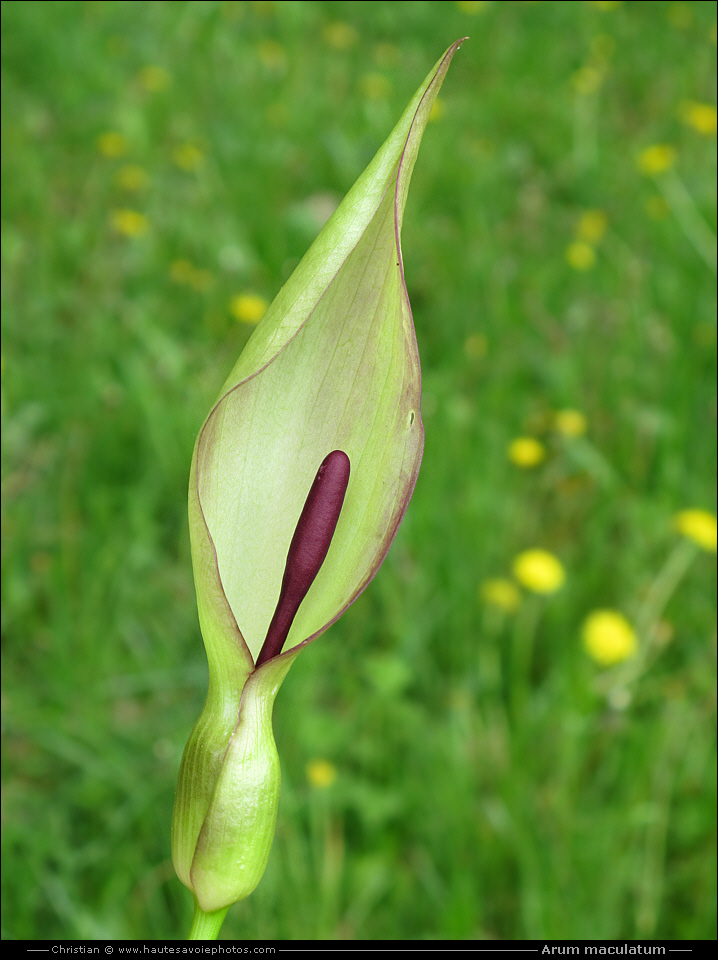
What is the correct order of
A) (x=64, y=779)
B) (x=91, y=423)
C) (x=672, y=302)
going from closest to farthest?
(x=64, y=779) → (x=91, y=423) → (x=672, y=302)

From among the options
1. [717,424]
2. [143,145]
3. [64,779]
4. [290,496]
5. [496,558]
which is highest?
[290,496]

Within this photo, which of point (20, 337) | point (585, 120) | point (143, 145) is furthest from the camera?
point (585, 120)

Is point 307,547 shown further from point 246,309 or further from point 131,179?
point 131,179

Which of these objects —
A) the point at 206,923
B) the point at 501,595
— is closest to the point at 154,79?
the point at 501,595

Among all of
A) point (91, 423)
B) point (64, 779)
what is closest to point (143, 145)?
point (91, 423)

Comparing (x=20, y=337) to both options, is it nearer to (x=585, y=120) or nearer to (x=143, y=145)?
(x=143, y=145)

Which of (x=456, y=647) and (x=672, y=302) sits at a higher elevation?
(x=456, y=647)

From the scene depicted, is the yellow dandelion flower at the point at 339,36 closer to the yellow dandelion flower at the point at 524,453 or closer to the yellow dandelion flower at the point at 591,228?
the yellow dandelion flower at the point at 591,228
